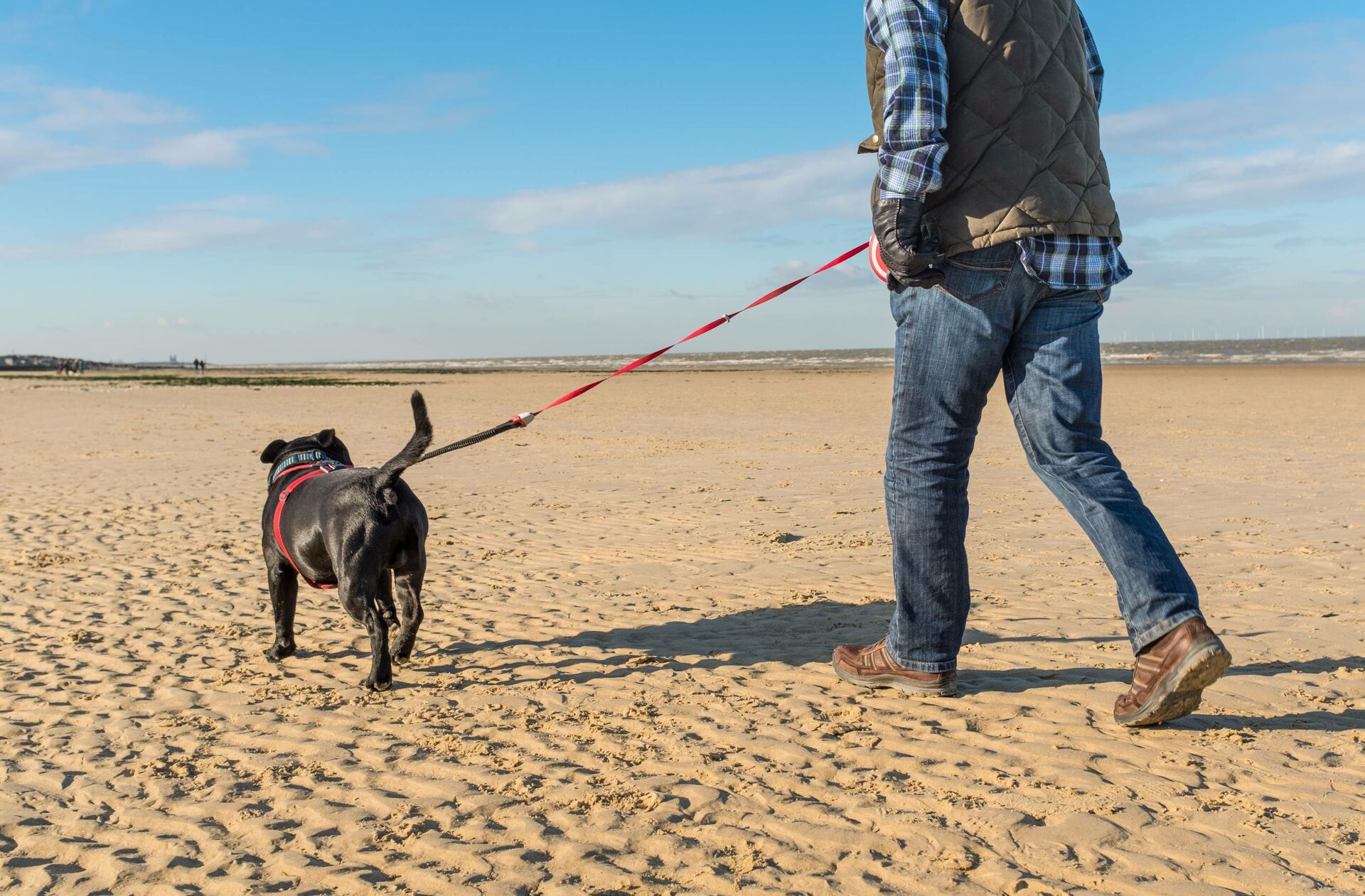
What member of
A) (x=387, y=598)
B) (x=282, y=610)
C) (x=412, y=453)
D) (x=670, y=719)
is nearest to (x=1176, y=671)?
(x=670, y=719)

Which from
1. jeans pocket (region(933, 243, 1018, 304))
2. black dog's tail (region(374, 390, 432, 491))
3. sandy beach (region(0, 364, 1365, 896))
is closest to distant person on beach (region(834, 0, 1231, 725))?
jeans pocket (region(933, 243, 1018, 304))

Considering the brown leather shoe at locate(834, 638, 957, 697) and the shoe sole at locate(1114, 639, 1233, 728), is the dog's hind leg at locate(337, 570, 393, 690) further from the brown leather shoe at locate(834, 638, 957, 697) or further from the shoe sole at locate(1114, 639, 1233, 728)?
the shoe sole at locate(1114, 639, 1233, 728)

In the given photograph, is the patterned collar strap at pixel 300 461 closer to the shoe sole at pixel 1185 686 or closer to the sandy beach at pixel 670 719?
the sandy beach at pixel 670 719

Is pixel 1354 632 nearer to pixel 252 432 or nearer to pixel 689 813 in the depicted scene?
pixel 689 813

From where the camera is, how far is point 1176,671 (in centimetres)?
302

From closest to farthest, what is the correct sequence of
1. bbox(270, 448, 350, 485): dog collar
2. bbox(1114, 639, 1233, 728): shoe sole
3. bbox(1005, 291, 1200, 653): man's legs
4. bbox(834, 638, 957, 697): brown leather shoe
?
1. bbox(1114, 639, 1233, 728): shoe sole
2. bbox(1005, 291, 1200, 653): man's legs
3. bbox(834, 638, 957, 697): brown leather shoe
4. bbox(270, 448, 350, 485): dog collar

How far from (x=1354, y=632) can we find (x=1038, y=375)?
8.12 ft

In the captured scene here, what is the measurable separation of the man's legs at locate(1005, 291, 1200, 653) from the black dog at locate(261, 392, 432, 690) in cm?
222

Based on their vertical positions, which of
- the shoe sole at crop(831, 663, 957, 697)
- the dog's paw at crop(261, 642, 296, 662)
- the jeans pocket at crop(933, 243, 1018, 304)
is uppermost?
the jeans pocket at crop(933, 243, 1018, 304)

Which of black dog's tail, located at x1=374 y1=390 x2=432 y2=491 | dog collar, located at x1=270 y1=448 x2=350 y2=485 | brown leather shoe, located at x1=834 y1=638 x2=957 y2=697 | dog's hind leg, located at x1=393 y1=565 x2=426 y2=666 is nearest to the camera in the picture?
brown leather shoe, located at x1=834 y1=638 x2=957 y2=697

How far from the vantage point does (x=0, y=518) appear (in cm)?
852

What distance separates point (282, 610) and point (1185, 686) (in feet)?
12.1

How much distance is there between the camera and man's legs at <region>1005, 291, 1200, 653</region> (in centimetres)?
308

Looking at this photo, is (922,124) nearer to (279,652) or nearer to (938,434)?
(938,434)
